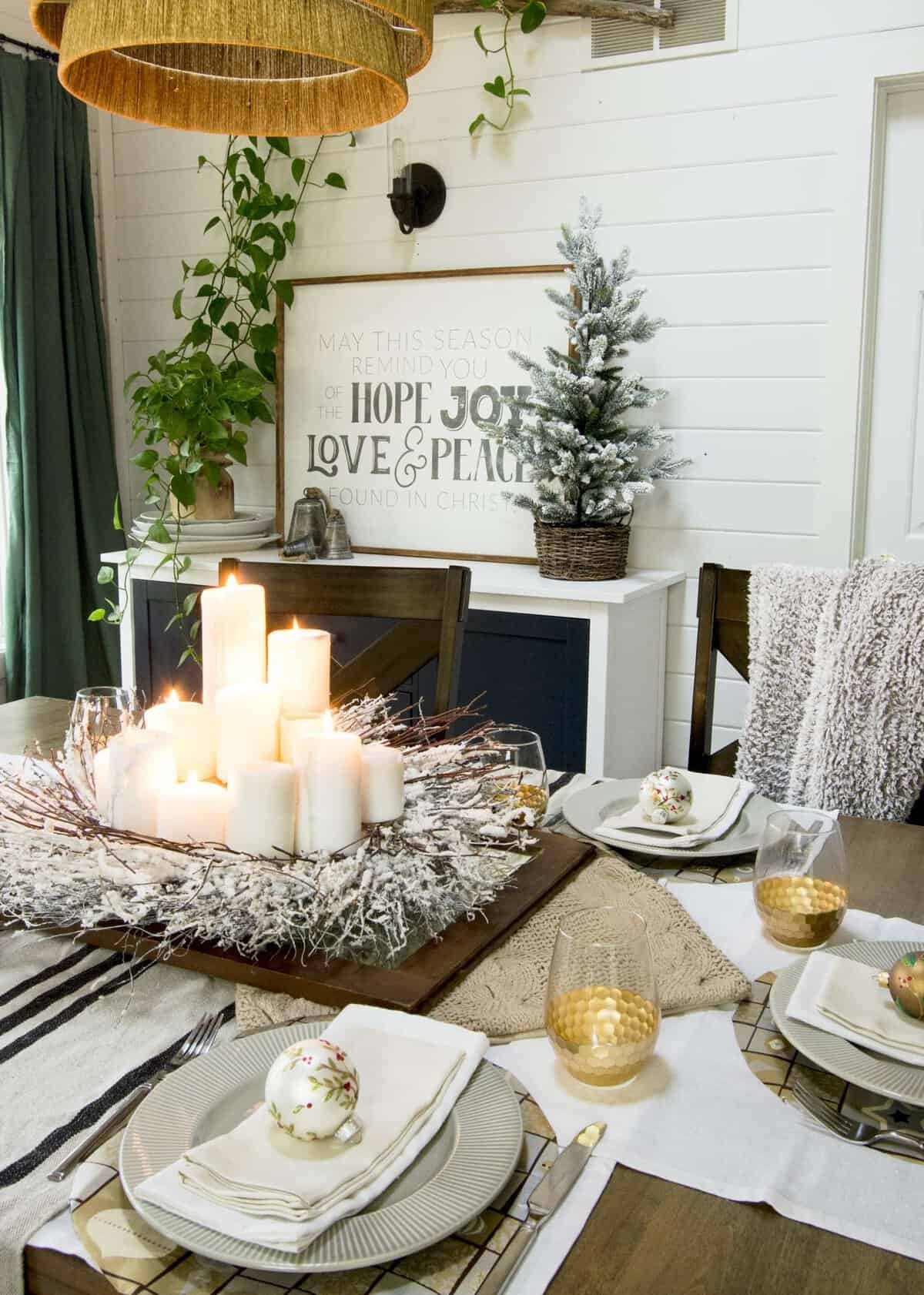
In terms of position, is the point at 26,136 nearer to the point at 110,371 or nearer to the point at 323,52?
the point at 110,371

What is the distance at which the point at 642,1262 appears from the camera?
64cm

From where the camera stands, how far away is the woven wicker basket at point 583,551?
2.59 m

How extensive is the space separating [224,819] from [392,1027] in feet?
0.90

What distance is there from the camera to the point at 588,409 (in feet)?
8.41

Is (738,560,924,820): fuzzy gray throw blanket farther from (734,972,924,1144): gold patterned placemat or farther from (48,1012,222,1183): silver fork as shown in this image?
(48,1012,222,1183): silver fork

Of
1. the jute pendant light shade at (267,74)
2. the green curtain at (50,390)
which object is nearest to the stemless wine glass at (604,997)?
the jute pendant light shade at (267,74)

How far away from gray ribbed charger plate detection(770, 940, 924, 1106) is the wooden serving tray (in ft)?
0.83

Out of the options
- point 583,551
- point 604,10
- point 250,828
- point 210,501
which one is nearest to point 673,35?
point 604,10

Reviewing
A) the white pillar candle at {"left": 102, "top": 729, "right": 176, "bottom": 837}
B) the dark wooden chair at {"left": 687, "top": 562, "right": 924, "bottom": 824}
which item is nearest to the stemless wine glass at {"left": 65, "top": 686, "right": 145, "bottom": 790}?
the white pillar candle at {"left": 102, "top": 729, "right": 176, "bottom": 837}

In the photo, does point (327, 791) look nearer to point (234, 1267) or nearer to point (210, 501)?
point (234, 1267)

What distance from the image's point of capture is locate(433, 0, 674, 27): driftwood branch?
2.61m

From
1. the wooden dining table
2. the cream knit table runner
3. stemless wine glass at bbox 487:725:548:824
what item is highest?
stemless wine glass at bbox 487:725:548:824

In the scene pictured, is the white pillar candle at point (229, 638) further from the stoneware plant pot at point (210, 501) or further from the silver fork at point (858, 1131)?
the stoneware plant pot at point (210, 501)

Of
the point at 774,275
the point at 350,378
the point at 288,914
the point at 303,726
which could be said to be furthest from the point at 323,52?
the point at 350,378
